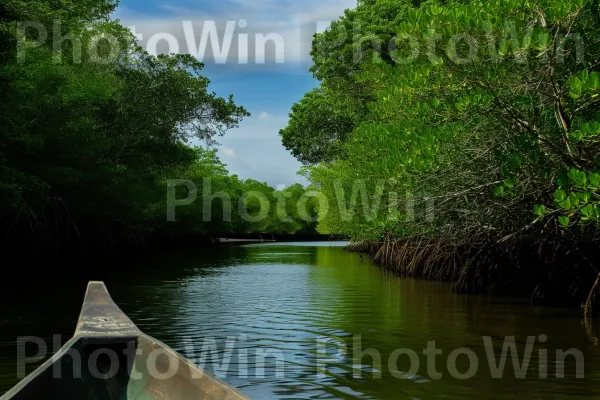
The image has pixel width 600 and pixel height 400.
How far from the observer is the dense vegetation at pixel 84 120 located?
16.7 meters

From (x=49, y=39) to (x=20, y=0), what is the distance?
2.80 meters

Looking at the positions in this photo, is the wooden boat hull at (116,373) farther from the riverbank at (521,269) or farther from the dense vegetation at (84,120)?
the dense vegetation at (84,120)

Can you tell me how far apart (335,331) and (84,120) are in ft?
46.3

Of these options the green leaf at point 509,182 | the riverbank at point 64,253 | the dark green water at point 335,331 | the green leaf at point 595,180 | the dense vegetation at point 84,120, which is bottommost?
the dark green water at point 335,331

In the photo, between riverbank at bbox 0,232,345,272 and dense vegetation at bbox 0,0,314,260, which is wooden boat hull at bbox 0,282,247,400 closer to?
dense vegetation at bbox 0,0,314,260

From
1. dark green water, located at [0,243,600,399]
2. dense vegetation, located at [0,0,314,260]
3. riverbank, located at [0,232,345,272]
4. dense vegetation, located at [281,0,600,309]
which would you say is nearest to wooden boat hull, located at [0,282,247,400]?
dark green water, located at [0,243,600,399]

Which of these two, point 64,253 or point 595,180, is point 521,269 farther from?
point 64,253

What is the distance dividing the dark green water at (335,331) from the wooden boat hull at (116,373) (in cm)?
144

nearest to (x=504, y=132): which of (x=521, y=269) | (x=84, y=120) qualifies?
(x=521, y=269)

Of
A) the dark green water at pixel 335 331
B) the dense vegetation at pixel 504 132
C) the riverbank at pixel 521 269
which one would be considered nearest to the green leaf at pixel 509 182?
the dense vegetation at pixel 504 132

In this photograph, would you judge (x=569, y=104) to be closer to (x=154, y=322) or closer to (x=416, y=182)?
(x=416, y=182)

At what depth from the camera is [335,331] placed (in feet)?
30.8

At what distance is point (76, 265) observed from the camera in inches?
901

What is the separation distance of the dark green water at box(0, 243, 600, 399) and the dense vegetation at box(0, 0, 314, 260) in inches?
154
